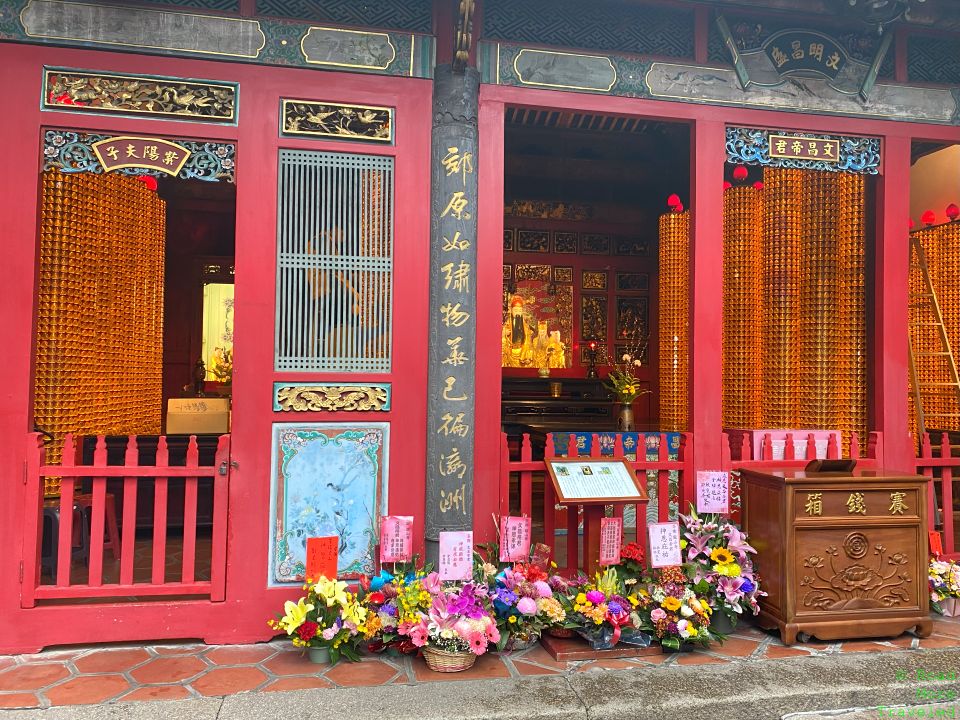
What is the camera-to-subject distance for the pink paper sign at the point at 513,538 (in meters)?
4.16

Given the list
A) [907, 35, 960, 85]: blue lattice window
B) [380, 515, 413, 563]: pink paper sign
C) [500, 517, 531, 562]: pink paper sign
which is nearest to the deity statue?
[907, 35, 960, 85]: blue lattice window

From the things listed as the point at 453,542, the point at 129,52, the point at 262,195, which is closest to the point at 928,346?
the point at 453,542

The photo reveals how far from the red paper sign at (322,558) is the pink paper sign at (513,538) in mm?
980

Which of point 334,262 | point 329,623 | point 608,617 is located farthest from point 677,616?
point 334,262

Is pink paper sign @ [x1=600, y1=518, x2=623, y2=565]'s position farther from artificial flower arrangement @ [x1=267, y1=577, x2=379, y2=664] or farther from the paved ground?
artificial flower arrangement @ [x1=267, y1=577, x2=379, y2=664]

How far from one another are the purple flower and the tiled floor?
25cm

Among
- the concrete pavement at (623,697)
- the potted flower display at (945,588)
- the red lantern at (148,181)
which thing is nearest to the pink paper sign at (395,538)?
the concrete pavement at (623,697)

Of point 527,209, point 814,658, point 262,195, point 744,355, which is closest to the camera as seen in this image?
point 814,658

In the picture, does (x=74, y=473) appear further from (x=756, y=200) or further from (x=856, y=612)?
(x=756, y=200)

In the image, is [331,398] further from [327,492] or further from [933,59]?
[933,59]

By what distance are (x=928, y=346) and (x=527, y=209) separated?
5.69m

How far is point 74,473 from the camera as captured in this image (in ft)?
12.8

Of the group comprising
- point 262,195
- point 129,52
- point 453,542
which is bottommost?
point 453,542

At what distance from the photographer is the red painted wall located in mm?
3930
